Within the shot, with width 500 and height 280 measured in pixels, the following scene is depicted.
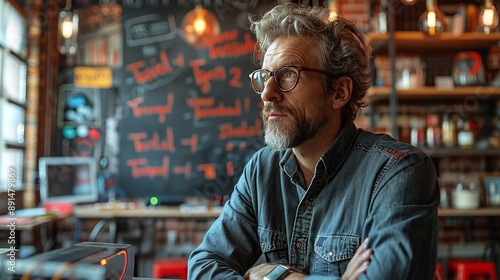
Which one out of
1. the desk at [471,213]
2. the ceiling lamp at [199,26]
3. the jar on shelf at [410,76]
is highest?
the ceiling lamp at [199,26]

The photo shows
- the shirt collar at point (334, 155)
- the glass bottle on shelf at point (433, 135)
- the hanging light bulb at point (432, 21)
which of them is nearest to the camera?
the shirt collar at point (334, 155)

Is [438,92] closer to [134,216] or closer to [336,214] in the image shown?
[134,216]

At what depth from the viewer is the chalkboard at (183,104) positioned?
13.3 ft

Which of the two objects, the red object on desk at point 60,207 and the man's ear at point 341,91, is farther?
the red object on desk at point 60,207

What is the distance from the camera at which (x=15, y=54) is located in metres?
3.54

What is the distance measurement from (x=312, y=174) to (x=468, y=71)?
2903 mm

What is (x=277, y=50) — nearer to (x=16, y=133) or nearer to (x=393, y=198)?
(x=393, y=198)

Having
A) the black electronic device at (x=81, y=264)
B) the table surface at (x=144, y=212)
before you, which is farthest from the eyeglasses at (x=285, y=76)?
the table surface at (x=144, y=212)

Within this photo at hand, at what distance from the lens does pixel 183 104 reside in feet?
13.5

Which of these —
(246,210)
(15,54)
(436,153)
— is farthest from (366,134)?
(15,54)

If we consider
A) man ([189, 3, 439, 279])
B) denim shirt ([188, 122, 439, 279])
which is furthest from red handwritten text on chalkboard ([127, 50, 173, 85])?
denim shirt ([188, 122, 439, 279])

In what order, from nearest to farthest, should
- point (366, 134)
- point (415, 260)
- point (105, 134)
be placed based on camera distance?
point (415, 260) → point (366, 134) → point (105, 134)

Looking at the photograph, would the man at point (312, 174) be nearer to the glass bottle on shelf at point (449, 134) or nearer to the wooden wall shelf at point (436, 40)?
the wooden wall shelf at point (436, 40)

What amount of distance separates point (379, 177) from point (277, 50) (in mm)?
502
